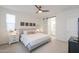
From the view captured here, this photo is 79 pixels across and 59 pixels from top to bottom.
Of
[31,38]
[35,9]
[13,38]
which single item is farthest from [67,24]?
[13,38]

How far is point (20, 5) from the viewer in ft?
4.91

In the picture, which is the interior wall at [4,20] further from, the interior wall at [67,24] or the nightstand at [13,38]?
the interior wall at [67,24]

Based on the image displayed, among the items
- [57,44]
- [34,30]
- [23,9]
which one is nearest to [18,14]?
[23,9]

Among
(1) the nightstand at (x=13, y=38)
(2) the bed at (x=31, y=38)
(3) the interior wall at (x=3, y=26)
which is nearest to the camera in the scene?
(3) the interior wall at (x=3, y=26)

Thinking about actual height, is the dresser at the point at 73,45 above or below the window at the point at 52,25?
below

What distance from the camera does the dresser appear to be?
1564 millimetres

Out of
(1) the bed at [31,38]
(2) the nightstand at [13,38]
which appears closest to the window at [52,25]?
(1) the bed at [31,38]

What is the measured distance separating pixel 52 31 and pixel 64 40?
14.4 inches

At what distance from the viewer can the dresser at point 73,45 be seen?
61.6 inches

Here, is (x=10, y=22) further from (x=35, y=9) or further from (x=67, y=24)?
(x=67, y=24)

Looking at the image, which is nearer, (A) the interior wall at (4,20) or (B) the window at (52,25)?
(A) the interior wall at (4,20)

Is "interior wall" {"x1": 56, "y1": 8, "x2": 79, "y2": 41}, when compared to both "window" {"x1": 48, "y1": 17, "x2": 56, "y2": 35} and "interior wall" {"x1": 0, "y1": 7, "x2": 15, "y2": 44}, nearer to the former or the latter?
"window" {"x1": 48, "y1": 17, "x2": 56, "y2": 35}
